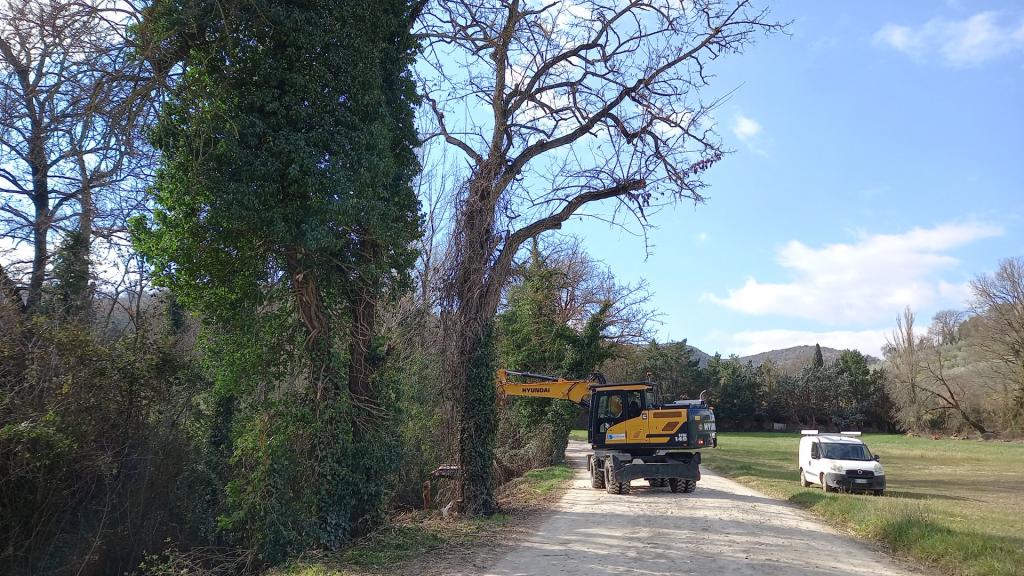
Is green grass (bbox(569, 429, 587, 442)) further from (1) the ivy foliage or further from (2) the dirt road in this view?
(2) the dirt road

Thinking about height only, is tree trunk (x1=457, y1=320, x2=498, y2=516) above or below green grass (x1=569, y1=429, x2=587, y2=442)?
above

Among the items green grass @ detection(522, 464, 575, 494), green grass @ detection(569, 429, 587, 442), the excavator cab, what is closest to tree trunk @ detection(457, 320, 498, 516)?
green grass @ detection(522, 464, 575, 494)

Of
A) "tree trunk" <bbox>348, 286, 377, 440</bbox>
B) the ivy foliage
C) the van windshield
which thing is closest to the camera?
"tree trunk" <bbox>348, 286, 377, 440</bbox>

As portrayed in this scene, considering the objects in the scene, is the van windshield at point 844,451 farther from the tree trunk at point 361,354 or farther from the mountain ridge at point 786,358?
the mountain ridge at point 786,358

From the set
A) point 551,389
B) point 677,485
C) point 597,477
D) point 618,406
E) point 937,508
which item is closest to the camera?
point 937,508

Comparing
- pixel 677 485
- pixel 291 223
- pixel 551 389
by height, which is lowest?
pixel 677 485

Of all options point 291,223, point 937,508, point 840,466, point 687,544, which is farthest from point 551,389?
point 291,223

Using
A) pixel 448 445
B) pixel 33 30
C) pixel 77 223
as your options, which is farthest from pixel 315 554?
pixel 77 223

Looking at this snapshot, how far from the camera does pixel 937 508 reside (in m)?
16.5

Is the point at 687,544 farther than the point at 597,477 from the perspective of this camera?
No

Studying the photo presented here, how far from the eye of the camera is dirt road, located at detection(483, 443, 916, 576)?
31.2 ft

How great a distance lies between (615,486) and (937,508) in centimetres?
800

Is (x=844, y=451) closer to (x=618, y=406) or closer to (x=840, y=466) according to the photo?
(x=840, y=466)

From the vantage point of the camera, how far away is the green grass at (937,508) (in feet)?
32.5
